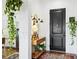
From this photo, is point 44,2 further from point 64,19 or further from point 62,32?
point 62,32

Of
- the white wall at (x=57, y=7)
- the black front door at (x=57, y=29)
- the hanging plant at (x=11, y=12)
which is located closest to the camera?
the hanging plant at (x=11, y=12)

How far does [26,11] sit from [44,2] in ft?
12.2

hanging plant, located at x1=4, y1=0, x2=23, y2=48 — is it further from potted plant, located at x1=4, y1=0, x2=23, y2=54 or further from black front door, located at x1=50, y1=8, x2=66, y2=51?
black front door, located at x1=50, y1=8, x2=66, y2=51

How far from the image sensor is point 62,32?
602 cm

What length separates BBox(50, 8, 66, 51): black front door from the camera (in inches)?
237

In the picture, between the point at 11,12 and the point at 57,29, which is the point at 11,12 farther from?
the point at 57,29

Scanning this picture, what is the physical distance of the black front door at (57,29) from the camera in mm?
6020

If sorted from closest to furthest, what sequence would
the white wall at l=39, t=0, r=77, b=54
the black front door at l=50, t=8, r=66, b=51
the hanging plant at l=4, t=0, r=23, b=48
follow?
the hanging plant at l=4, t=0, r=23, b=48
the white wall at l=39, t=0, r=77, b=54
the black front door at l=50, t=8, r=66, b=51

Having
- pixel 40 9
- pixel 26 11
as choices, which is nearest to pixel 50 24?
pixel 40 9

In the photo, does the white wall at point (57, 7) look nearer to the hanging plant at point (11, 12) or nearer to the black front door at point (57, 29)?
the black front door at point (57, 29)

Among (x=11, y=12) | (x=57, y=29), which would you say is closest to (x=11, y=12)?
(x=11, y=12)

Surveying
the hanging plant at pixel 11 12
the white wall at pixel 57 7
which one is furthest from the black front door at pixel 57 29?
the hanging plant at pixel 11 12

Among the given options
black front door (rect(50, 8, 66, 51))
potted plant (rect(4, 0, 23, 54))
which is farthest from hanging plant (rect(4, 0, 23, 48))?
black front door (rect(50, 8, 66, 51))

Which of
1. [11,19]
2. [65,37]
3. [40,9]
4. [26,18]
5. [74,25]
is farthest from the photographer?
[40,9]
